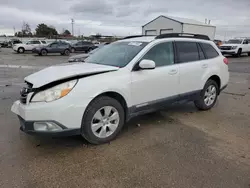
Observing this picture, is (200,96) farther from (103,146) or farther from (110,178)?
(110,178)

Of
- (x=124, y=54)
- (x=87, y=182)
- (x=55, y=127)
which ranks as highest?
(x=124, y=54)

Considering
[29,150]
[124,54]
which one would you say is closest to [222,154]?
[124,54]

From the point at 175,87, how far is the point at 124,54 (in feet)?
3.96

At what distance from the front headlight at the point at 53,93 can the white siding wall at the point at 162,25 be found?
2991 centimetres

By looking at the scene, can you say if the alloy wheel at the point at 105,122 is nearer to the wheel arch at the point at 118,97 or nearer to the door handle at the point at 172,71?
the wheel arch at the point at 118,97

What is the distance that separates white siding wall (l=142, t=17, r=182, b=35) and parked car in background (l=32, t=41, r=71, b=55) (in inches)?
519

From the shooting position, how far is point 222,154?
343cm

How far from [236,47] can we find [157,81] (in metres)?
22.4

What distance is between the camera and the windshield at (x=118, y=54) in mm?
4092

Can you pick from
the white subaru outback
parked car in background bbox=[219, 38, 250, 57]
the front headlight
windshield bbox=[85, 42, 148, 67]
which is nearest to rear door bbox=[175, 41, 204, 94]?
the white subaru outback

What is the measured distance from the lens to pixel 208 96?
5.51 meters

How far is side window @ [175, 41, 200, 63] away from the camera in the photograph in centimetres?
475

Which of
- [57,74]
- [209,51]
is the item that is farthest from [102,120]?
[209,51]

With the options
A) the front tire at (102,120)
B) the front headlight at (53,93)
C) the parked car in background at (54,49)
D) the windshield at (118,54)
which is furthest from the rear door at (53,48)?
the front headlight at (53,93)
